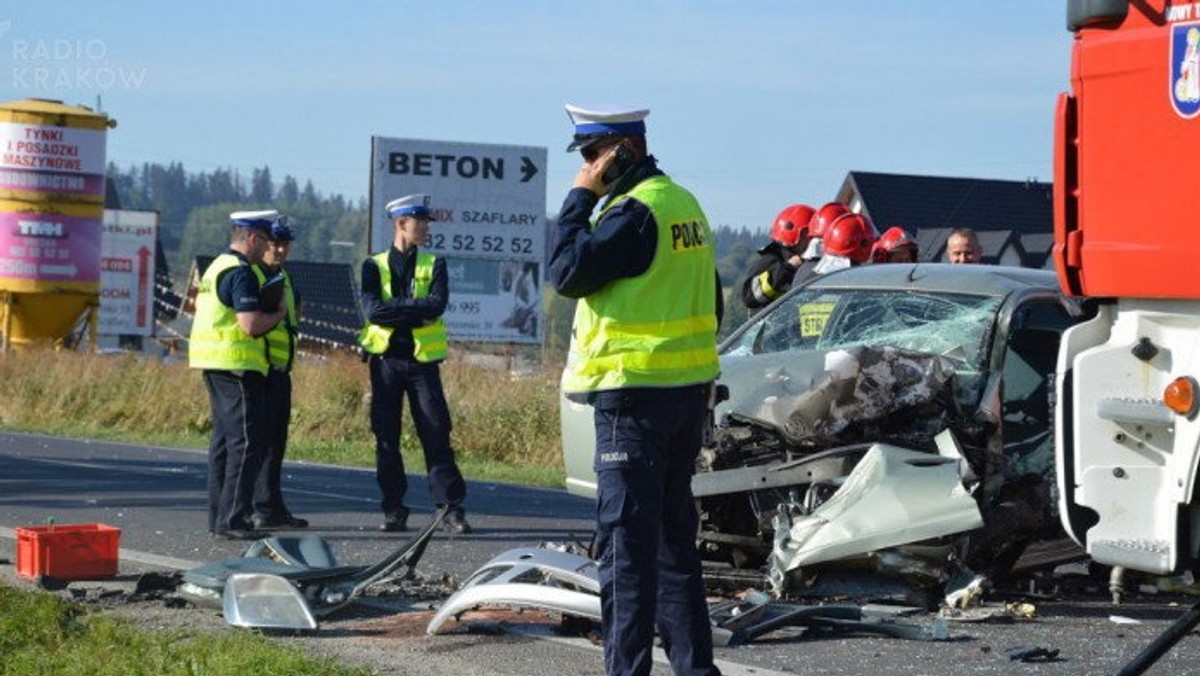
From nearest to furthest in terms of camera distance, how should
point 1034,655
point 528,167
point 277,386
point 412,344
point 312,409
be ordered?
point 1034,655
point 412,344
point 277,386
point 312,409
point 528,167

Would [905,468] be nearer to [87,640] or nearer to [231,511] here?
[87,640]

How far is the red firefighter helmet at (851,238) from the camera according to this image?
13203 millimetres

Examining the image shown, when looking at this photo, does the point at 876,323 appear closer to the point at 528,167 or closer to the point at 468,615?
the point at 468,615

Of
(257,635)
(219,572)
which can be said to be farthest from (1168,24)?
(219,572)

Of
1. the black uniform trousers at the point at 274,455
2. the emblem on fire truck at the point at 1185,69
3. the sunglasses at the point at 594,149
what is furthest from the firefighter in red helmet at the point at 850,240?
the emblem on fire truck at the point at 1185,69

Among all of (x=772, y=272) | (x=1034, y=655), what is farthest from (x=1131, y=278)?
(x=772, y=272)

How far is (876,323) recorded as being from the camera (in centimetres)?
1042

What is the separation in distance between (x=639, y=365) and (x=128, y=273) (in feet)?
191

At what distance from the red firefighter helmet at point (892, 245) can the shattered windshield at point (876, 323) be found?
255cm

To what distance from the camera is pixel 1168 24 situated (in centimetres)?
643

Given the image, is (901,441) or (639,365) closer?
(639,365)

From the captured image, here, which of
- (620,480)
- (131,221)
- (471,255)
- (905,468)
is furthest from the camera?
(131,221)

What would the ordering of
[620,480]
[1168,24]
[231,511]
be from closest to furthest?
[1168,24]
[620,480]
[231,511]

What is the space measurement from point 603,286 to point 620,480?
64 cm
